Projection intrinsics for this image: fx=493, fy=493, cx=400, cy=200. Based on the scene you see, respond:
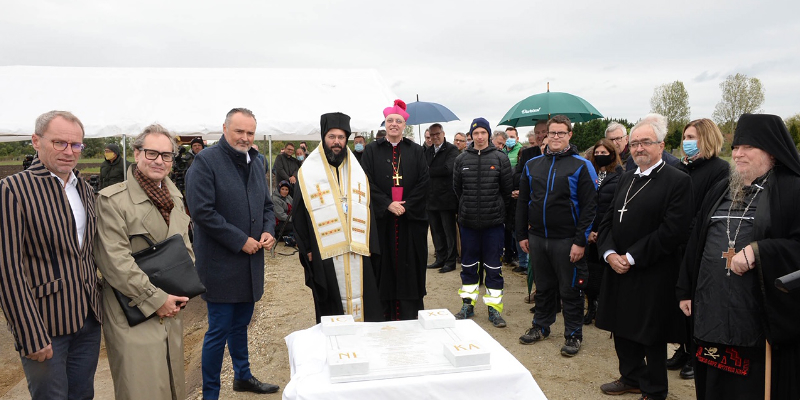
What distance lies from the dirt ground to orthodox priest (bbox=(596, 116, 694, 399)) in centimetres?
48

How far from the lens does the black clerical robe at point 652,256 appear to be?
336 cm

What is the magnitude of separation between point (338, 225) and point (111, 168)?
→ 26.4 ft

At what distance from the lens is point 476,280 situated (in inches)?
209

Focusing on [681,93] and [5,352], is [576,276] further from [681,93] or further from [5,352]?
[681,93]

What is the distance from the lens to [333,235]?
12.5 feet

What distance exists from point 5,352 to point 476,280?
4.97 m

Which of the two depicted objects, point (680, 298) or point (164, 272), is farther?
point (680, 298)

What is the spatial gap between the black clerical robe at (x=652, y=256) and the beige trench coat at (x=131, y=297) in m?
2.93

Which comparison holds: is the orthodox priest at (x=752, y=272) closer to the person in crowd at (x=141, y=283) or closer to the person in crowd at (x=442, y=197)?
the person in crowd at (x=141, y=283)

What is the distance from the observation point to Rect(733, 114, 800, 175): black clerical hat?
8.38 ft

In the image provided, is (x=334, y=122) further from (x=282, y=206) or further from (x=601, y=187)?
(x=282, y=206)

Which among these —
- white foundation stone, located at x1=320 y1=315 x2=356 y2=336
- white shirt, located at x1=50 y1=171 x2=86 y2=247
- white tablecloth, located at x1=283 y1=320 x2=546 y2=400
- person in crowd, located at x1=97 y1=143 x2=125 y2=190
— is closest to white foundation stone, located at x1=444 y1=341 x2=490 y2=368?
white tablecloth, located at x1=283 y1=320 x2=546 y2=400

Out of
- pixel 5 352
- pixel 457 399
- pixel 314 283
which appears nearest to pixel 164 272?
pixel 314 283

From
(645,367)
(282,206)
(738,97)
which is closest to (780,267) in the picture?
(645,367)
